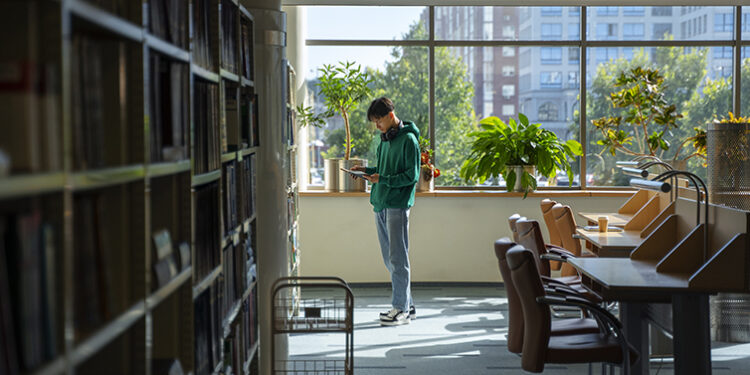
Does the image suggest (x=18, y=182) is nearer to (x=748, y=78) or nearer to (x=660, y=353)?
(x=660, y=353)

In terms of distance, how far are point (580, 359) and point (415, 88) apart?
4.66 m

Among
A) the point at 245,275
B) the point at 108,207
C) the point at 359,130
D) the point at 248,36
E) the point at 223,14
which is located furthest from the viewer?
the point at 359,130

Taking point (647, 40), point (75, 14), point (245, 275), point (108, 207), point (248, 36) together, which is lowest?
point (245, 275)

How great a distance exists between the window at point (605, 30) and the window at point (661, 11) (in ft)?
1.35

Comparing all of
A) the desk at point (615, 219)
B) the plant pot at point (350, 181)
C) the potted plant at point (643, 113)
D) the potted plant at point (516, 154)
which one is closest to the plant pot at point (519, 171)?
the potted plant at point (516, 154)

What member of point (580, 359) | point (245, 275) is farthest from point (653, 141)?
point (245, 275)

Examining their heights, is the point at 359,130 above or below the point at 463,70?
below

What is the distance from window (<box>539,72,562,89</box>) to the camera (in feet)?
24.4

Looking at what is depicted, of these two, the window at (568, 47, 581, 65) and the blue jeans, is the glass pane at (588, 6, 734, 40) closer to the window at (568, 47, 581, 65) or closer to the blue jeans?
the window at (568, 47, 581, 65)

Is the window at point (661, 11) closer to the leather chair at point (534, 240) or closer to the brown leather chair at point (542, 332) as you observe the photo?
the leather chair at point (534, 240)

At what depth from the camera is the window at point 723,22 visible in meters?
7.38

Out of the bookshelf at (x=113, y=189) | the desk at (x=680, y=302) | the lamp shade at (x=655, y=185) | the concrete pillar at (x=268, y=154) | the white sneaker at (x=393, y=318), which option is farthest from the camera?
the white sneaker at (x=393, y=318)

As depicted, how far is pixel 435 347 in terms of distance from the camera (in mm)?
4859

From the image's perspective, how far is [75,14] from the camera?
128 cm
